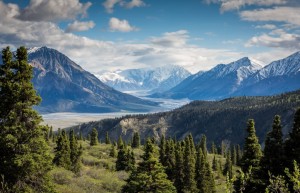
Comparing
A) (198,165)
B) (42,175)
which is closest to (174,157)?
(198,165)

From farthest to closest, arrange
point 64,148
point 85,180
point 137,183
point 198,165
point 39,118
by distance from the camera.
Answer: point 198,165 → point 64,148 → point 85,180 → point 137,183 → point 39,118

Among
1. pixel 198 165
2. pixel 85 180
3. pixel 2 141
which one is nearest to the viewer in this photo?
pixel 2 141

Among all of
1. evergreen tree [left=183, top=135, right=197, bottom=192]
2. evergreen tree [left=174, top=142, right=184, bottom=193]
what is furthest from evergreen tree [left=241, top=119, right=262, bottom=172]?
evergreen tree [left=174, top=142, right=184, bottom=193]

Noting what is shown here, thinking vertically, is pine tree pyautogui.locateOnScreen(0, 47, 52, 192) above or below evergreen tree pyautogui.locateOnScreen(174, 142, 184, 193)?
above

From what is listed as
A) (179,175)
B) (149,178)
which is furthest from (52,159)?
(179,175)

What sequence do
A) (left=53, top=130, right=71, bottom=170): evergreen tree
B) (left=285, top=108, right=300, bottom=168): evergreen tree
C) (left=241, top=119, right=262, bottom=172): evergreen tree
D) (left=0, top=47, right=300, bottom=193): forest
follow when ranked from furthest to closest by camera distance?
(left=53, top=130, right=71, bottom=170): evergreen tree → (left=241, top=119, right=262, bottom=172): evergreen tree → (left=285, top=108, right=300, bottom=168): evergreen tree → (left=0, top=47, right=300, bottom=193): forest

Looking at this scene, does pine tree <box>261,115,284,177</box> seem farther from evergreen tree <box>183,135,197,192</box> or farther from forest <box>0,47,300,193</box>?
evergreen tree <box>183,135,197,192</box>

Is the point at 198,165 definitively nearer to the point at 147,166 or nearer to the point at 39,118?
the point at 147,166
